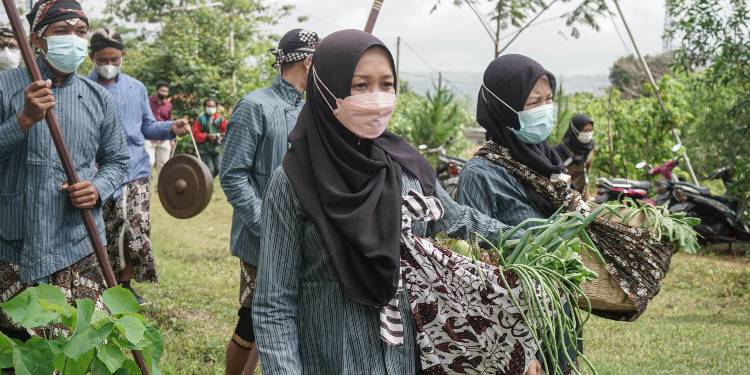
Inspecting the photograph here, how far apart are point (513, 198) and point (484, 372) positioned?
3.69 ft

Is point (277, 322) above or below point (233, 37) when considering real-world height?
above

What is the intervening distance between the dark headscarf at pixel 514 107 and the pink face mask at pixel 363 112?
3.90ft

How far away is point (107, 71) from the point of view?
19.8 feet

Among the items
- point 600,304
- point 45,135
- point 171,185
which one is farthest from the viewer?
point 171,185

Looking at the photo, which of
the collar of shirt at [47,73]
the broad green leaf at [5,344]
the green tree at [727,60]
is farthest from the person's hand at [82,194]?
the green tree at [727,60]

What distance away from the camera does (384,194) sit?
2467 mm

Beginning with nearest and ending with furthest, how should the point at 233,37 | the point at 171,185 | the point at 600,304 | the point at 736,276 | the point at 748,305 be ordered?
1. the point at 600,304
2. the point at 171,185
3. the point at 748,305
4. the point at 736,276
5. the point at 233,37

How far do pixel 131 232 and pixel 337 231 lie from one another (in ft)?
13.1

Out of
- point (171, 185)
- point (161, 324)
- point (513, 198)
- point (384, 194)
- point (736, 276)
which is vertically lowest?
point (736, 276)

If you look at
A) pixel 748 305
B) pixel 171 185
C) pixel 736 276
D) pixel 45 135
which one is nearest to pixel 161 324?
pixel 171 185

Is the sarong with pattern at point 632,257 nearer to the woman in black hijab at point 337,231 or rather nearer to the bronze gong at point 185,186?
the woman in black hijab at point 337,231

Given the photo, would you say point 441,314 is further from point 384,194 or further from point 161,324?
point 161,324

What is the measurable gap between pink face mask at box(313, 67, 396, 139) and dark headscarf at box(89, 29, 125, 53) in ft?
12.7

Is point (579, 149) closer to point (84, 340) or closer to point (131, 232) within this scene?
point (131, 232)
